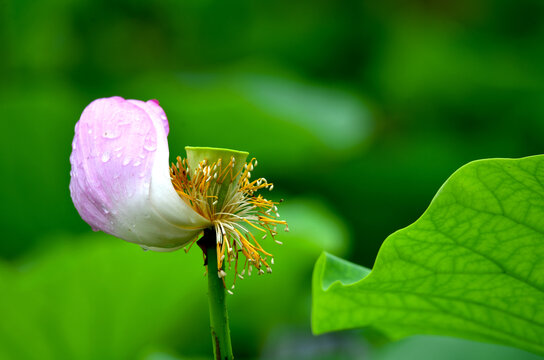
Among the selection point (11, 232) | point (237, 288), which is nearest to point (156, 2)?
point (11, 232)

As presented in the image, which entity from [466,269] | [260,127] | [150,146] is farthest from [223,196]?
[260,127]

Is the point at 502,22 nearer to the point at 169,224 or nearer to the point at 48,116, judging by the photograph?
the point at 48,116

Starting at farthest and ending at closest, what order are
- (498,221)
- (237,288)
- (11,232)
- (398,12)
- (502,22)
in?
(502,22) → (398,12) → (11,232) → (237,288) → (498,221)

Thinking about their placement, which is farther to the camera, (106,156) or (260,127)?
(260,127)

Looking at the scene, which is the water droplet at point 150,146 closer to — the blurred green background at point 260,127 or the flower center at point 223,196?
the flower center at point 223,196

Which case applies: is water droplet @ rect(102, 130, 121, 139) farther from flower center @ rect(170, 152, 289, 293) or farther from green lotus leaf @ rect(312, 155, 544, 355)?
green lotus leaf @ rect(312, 155, 544, 355)

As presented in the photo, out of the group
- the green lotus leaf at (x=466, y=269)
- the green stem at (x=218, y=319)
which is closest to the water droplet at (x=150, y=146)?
the green stem at (x=218, y=319)

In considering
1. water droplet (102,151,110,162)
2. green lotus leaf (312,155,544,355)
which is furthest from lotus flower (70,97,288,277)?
green lotus leaf (312,155,544,355)

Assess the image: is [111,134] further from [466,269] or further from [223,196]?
[466,269]
